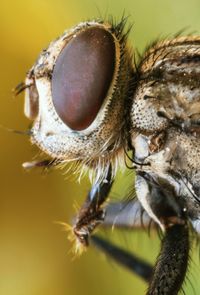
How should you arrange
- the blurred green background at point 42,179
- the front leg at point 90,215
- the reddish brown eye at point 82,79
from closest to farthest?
Result: 1. the reddish brown eye at point 82,79
2. the front leg at point 90,215
3. the blurred green background at point 42,179

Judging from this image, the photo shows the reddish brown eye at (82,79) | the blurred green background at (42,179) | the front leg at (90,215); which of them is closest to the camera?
the reddish brown eye at (82,79)

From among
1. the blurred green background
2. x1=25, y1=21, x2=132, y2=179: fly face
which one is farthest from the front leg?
the blurred green background

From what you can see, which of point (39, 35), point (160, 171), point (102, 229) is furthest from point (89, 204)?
point (39, 35)

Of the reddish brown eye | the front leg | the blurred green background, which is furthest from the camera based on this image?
the blurred green background

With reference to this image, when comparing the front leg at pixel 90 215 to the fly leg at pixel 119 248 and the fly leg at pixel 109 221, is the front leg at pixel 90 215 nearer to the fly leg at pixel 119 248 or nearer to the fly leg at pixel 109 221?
the fly leg at pixel 109 221

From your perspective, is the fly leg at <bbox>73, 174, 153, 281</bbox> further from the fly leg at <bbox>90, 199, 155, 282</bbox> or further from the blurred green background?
the blurred green background

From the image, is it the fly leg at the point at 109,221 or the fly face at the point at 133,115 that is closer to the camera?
the fly face at the point at 133,115

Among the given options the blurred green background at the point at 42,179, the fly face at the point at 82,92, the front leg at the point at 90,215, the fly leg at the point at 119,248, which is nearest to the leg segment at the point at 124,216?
the fly leg at the point at 119,248

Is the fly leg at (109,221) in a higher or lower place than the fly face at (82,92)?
lower
